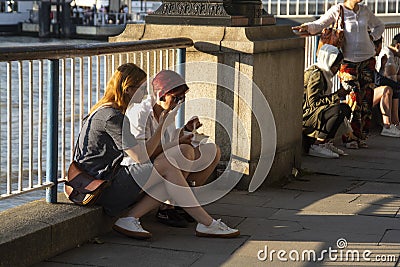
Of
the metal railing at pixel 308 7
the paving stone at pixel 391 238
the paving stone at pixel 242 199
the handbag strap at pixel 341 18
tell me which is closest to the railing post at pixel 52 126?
the paving stone at pixel 242 199

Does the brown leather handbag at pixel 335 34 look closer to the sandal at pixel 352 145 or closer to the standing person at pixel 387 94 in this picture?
the sandal at pixel 352 145

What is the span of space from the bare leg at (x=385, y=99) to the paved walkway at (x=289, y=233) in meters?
3.11

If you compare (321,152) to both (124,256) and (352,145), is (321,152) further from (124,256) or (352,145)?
(124,256)

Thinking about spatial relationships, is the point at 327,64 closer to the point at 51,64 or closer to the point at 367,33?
the point at 367,33

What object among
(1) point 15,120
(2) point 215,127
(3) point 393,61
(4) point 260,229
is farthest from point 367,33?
(1) point 15,120

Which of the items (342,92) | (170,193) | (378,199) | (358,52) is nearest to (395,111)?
(358,52)

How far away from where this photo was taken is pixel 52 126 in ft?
19.3

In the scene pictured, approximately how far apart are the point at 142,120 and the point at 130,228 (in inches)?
27.4

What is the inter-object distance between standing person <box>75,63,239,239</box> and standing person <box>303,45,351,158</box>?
11.4 feet

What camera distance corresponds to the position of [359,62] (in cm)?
984

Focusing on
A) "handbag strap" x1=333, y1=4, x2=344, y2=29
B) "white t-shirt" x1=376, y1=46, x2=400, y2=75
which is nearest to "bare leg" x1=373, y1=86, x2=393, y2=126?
"white t-shirt" x1=376, y1=46, x2=400, y2=75

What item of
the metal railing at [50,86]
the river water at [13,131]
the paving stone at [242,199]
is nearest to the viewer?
the metal railing at [50,86]

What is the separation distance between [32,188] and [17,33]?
Result: 7487cm

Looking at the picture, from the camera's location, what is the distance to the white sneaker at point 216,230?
6.00m
